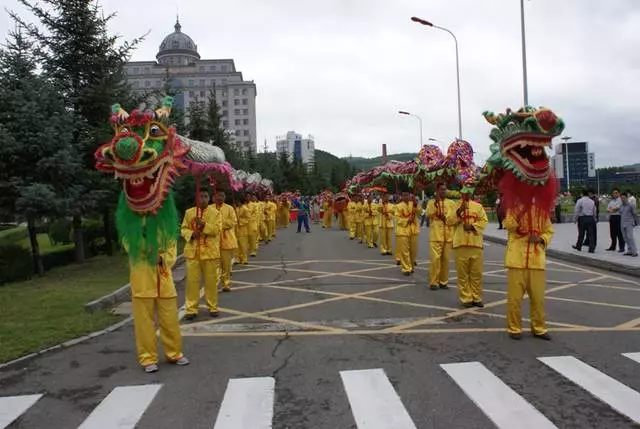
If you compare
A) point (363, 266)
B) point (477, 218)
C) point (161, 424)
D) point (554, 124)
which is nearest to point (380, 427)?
point (161, 424)

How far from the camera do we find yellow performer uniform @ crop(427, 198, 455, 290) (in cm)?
986

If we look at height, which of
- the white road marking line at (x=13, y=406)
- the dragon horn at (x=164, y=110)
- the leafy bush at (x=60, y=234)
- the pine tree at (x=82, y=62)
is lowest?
the white road marking line at (x=13, y=406)

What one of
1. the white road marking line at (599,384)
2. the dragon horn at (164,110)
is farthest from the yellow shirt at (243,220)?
the white road marking line at (599,384)

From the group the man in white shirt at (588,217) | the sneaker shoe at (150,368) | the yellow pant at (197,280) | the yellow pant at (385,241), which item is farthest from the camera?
the yellow pant at (385,241)

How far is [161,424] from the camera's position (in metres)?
4.45

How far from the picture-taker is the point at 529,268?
675cm

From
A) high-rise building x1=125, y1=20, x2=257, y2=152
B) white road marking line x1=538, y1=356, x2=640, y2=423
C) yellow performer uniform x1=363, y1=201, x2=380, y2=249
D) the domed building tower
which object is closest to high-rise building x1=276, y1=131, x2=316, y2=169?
high-rise building x1=125, y1=20, x2=257, y2=152

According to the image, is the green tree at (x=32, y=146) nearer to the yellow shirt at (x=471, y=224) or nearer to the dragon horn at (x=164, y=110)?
the dragon horn at (x=164, y=110)

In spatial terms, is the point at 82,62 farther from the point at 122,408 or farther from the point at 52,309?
the point at 122,408

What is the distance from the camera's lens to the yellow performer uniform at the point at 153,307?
5895mm

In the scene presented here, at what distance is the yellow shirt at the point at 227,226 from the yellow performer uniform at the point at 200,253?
151 centimetres

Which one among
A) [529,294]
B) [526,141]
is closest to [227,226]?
[529,294]

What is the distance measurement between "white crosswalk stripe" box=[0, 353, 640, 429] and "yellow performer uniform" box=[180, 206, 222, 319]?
295 centimetres

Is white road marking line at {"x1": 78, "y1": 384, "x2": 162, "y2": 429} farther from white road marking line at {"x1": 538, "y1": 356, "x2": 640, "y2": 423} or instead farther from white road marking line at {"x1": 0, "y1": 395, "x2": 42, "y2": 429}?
white road marking line at {"x1": 538, "y1": 356, "x2": 640, "y2": 423}
